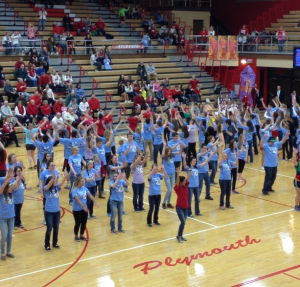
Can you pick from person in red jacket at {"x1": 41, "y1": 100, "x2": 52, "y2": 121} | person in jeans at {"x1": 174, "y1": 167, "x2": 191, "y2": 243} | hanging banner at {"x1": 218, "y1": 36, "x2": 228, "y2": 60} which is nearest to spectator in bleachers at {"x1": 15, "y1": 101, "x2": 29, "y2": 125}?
person in red jacket at {"x1": 41, "y1": 100, "x2": 52, "y2": 121}

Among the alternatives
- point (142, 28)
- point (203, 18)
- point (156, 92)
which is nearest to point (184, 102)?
point (156, 92)

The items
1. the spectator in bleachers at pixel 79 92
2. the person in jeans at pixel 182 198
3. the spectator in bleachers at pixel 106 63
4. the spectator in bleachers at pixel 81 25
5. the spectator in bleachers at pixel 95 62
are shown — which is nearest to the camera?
the person in jeans at pixel 182 198

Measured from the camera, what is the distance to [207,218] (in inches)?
564

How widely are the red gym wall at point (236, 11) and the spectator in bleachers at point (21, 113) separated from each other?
20472 mm

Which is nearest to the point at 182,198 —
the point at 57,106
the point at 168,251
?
the point at 168,251

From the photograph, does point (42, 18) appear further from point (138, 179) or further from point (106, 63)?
point (138, 179)

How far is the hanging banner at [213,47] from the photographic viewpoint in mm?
32469

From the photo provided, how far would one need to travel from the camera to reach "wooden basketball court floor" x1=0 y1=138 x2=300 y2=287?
35.0 ft

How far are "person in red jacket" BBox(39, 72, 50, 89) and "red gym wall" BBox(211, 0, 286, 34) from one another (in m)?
17.8

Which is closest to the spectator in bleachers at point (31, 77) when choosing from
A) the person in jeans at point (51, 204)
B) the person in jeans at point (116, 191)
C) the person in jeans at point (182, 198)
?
the person in jeans at point (116, 191)

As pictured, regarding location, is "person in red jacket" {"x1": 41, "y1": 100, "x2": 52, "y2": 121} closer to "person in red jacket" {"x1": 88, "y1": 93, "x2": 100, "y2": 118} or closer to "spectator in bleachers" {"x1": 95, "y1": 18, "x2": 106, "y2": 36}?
"person in red jacket" {"x1": 88, "y1": 93, "x2": 100, "y2": 118}

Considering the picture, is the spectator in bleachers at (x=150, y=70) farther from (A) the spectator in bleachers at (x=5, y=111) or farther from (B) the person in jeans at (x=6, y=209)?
(B) the person in jeans at (x=6, y=209)

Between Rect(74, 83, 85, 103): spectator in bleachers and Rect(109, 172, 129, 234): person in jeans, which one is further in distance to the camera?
Rect(74, 83, 85, 103): spectator in bleachers

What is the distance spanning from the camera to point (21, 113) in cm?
2412
